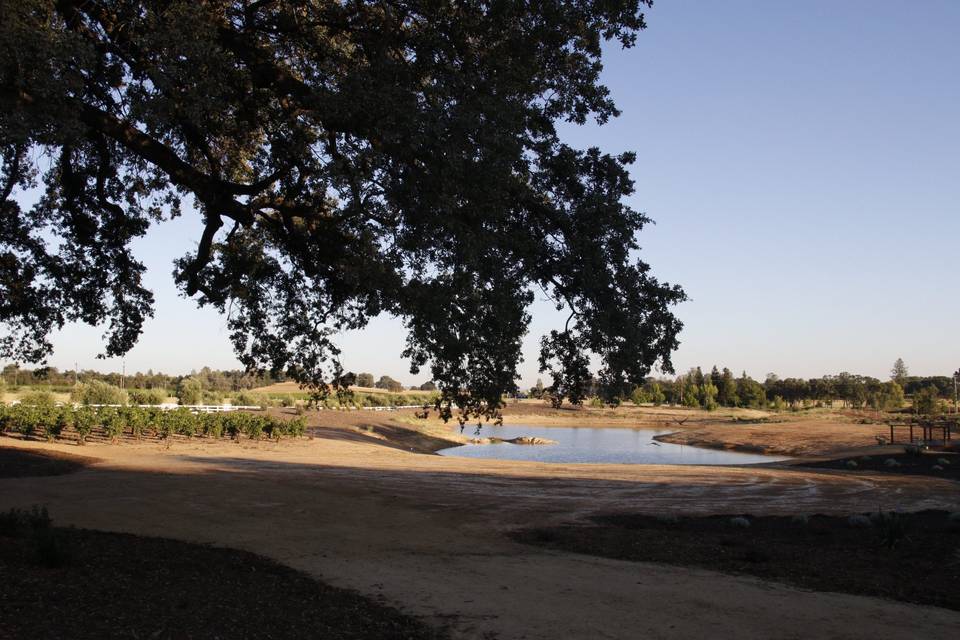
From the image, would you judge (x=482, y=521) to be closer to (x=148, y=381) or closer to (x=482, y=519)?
(x=482, y=519)

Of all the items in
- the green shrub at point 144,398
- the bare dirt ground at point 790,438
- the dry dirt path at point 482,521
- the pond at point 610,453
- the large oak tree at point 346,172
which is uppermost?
the large oak tree at point 346,172

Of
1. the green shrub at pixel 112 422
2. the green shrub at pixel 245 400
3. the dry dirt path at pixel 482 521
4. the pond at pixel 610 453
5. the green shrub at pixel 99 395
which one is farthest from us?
the green shrub at pixel 245 400

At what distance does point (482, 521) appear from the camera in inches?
584

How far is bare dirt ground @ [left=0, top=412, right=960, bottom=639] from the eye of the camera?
24.8 ft

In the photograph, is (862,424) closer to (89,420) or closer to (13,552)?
(89,420)

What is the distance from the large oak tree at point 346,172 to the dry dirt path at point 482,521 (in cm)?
256

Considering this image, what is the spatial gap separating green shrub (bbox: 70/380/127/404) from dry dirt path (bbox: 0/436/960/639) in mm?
22702

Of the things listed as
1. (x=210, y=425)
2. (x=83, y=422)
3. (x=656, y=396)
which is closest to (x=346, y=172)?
(x=83, y=422)

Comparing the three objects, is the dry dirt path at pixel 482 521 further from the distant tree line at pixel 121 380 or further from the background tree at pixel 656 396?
the background tree at pixel 656 396

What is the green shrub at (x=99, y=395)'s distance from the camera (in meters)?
48.0

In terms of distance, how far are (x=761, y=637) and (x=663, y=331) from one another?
4560mm

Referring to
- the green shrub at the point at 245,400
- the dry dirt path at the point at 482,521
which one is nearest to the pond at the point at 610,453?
the dry dirt path at the point at 482,521

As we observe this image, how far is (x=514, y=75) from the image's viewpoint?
10.2 metres

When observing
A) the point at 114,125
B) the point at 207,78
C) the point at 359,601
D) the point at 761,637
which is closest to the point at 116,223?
the point at 114,125
